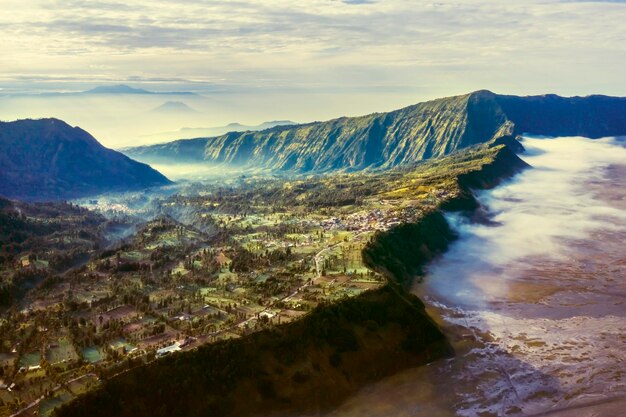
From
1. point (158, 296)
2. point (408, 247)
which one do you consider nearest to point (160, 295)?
point (158, 296)

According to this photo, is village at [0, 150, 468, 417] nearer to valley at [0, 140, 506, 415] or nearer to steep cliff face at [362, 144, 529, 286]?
valley at [0, 140, 506, 415]

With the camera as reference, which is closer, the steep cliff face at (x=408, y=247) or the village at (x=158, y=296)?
the village at (x=158, y=296)

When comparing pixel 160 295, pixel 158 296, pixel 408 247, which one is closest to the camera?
pixel 158 296

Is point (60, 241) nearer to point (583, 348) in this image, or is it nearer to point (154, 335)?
point (154, 335)

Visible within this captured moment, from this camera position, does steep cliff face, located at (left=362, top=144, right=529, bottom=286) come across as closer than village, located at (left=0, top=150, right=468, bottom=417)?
No

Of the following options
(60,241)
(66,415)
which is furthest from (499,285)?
(60,241)

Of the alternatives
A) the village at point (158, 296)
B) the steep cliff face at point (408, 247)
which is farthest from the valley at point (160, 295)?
the steep cliff face at point (408, 247)

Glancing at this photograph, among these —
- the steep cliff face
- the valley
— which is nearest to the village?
the valley

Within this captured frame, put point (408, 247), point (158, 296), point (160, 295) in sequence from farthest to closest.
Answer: point (408, 247) → point (160, 295) → point (158, 296)

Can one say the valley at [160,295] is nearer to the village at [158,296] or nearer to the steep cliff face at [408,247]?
the village at [158,296]

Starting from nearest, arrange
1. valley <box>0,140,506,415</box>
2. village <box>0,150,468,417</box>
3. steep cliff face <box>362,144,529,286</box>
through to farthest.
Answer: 1. village <box>0,150,468,417</box>
2. valley <box>0,140,506,415</box>
3. steep cliff face <box>362,144,529,286</box>

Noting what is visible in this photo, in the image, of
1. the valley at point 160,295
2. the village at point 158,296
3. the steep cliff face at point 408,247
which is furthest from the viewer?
the steep cliff face at point 408,247

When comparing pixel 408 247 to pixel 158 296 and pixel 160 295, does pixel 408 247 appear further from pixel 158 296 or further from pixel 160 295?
pixel 158 296
